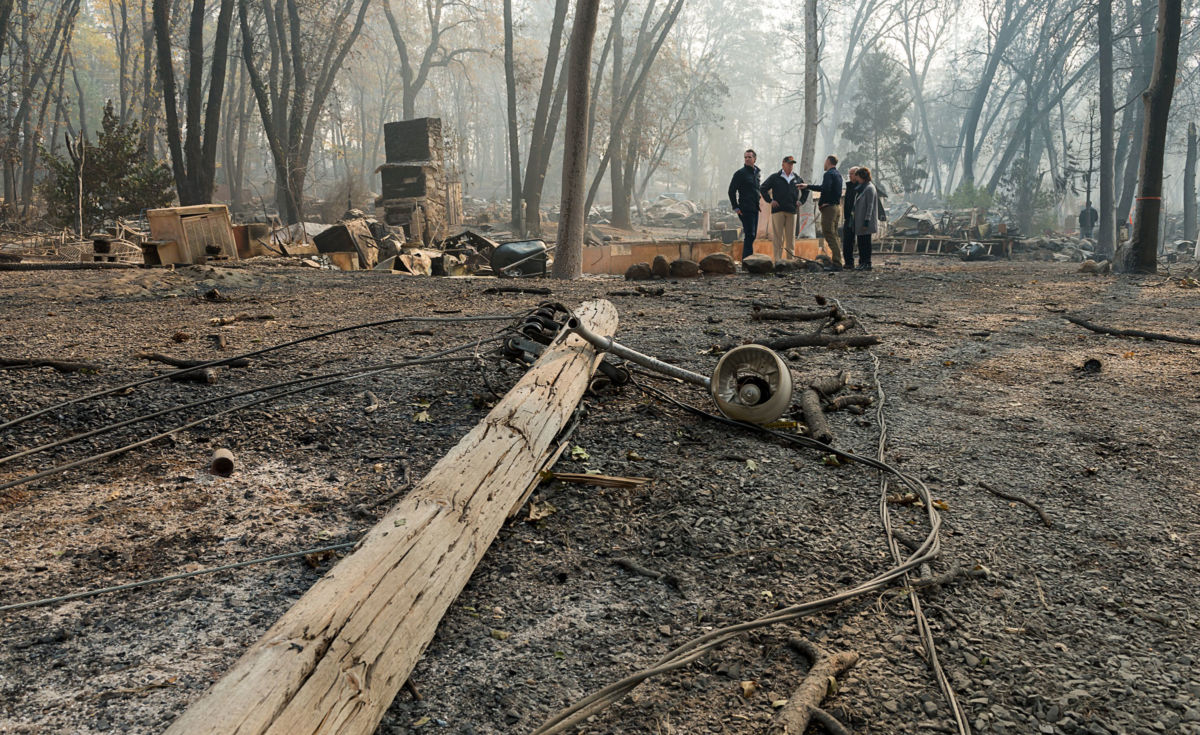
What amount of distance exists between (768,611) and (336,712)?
1.51m

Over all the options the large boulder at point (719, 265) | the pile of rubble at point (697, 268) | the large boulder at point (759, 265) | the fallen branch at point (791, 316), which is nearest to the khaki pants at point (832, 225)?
the pile of rubble at point (697, 268)

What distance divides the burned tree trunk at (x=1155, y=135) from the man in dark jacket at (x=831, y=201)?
215 inches

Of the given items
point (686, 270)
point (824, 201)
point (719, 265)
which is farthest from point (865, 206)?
point (686, 270)

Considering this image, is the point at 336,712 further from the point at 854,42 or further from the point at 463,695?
the point at 854,42

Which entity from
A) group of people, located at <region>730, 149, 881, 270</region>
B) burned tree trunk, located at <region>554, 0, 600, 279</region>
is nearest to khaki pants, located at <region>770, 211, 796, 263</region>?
group of people, located at <region>730, 149, 881, 270</region>

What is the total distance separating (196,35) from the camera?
49.1 ft

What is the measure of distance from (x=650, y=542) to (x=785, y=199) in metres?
12.0

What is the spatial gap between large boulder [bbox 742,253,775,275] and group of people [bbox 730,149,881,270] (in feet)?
2.78

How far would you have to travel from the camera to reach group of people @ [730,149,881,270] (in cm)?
1332

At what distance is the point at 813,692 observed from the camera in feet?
7.35

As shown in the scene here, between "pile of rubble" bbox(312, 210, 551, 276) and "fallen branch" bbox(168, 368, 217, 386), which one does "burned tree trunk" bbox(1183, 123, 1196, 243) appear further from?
"fallen branch" bbox(168, 368, 217, 386)

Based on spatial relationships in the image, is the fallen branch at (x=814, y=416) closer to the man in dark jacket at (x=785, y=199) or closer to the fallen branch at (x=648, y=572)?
the fallen branch at (x=648, y=572)

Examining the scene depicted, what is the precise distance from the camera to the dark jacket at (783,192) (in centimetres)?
1400

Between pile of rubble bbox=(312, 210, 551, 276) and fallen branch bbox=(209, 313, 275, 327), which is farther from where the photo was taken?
pile of rubble bbox=(312, 210, 551, 276)
